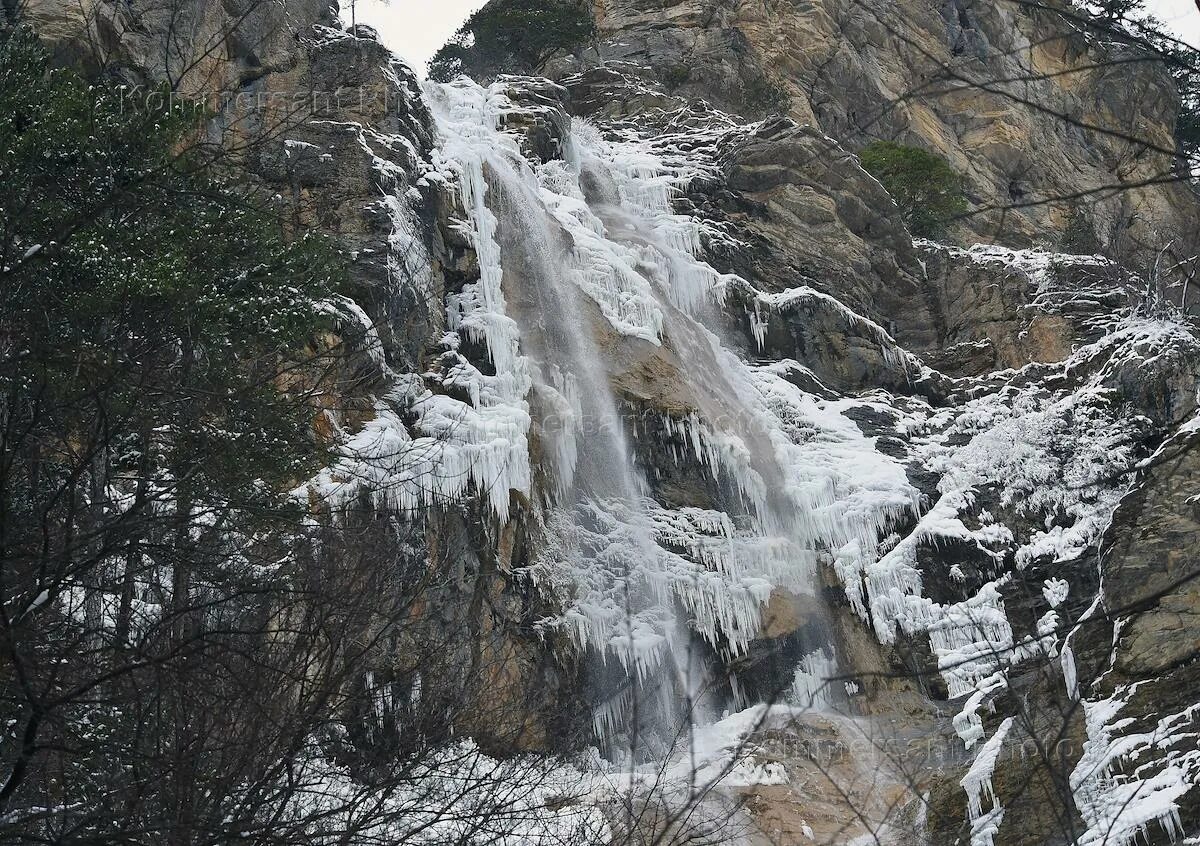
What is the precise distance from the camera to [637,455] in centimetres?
1648

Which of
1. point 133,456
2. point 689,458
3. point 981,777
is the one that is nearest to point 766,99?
point 689,458

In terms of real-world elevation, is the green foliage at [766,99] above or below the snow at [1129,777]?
above

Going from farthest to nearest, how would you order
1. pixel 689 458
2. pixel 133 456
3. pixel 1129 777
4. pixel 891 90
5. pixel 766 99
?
pixel 891 90, pixel 766 99, pixel 689 458, pixel 1129 777, pixel 133 456

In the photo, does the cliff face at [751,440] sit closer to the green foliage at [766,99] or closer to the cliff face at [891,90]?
the green foliage at [766,99]

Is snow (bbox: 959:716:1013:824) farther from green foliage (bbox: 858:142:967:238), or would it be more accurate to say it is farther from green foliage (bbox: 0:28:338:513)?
green foliage (bbox: 858:142:967:238)

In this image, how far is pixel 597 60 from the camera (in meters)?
31.4

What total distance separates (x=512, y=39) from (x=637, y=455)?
18631 mm

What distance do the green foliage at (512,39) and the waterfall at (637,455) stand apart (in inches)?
463

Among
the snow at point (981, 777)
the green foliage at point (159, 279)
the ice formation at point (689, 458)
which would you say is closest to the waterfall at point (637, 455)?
the ice formation at point (689, 458)

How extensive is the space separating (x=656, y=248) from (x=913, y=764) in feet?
36.0

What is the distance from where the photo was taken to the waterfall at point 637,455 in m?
14.5

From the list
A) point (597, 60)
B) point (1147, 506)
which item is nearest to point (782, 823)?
point (1147, 506)

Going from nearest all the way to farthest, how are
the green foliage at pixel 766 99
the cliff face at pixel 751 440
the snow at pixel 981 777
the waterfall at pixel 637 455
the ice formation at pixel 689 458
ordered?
the snow at pixel 981 777 < the cliff face at pixel 751 440 < the ice formation at pixel 689 458 < the waterfall at pixel 637 455 < the green foliage at pixel 766 99

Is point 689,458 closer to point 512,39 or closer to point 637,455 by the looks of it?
point 637,455
